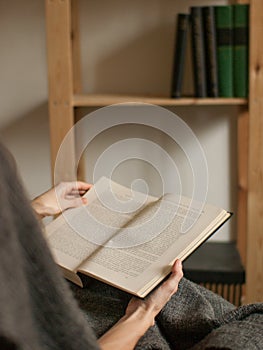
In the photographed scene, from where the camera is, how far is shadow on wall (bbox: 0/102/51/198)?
7.12 feet

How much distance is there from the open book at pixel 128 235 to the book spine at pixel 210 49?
67 centimetres

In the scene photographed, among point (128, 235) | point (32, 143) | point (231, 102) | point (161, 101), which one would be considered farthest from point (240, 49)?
point (128, 235)

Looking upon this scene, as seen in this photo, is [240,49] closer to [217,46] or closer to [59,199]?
[217,46]

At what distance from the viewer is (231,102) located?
72.7 inches

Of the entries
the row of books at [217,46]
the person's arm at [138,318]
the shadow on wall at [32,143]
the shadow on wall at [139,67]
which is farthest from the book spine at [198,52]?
the person's arm at [138,318]

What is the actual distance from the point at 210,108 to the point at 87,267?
3.75 ft

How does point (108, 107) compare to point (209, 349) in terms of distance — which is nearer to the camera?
point (209, 349)

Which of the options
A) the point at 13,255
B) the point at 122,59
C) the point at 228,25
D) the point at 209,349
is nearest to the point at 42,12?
the point at 122,59

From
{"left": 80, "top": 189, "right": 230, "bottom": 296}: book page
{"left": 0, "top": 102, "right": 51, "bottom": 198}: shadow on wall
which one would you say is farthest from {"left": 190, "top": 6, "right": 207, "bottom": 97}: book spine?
{"left": 80, "top": 189, "right": 230, "bottom": 296}: book page

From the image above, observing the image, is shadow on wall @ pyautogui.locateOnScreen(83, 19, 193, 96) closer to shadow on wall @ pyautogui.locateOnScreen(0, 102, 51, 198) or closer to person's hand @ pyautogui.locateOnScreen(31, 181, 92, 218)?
shadow on wall @ pyautogui.locateOnScreen(0, 102, 51, 198)

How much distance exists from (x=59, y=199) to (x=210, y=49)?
75 cm

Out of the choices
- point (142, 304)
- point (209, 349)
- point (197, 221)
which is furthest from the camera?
point (197, 221)

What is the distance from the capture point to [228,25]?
182 centimetres

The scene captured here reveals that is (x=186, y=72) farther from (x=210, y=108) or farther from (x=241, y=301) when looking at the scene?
(x=241, y=301)
